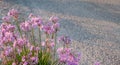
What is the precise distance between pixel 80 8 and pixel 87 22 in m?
1.11

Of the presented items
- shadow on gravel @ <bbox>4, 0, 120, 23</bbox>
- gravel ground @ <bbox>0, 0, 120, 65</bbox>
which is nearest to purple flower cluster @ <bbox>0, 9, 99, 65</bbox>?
gravel ground @ <bbox>0, 0, 120, 65</bbox>

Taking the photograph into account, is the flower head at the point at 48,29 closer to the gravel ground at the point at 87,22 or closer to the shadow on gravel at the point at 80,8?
the gravel ground at the point at 87,22

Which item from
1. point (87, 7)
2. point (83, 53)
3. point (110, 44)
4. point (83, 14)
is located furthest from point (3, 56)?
point (87, 7)

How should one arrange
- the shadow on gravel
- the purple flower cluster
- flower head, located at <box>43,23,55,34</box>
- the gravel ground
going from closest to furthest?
the purple flower cluster < flower head, located at <box>43,23,55,34</box> < the gravel ground < the shadow on gravel

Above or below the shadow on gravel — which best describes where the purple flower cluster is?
above

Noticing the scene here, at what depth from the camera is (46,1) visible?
909 centimetres

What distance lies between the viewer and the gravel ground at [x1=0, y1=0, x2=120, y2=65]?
5.99 m

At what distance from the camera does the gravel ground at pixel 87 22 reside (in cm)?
599

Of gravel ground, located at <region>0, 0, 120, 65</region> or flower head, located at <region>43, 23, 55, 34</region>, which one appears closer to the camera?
flower head, located at <region>43, 23, 55, 34</region>

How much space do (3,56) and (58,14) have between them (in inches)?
187

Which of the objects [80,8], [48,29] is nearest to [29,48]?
[48,29]

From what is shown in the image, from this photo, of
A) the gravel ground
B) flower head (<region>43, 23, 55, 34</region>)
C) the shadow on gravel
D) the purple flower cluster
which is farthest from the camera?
the shadow on gravel

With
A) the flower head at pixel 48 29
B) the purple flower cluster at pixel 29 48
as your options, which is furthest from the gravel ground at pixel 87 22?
the flower head at pixel 48 29

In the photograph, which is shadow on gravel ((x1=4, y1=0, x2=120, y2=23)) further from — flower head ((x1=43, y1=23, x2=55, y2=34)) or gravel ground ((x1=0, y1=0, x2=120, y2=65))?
flower head ((x1=43, y1=23, x2=55, y2=34))
